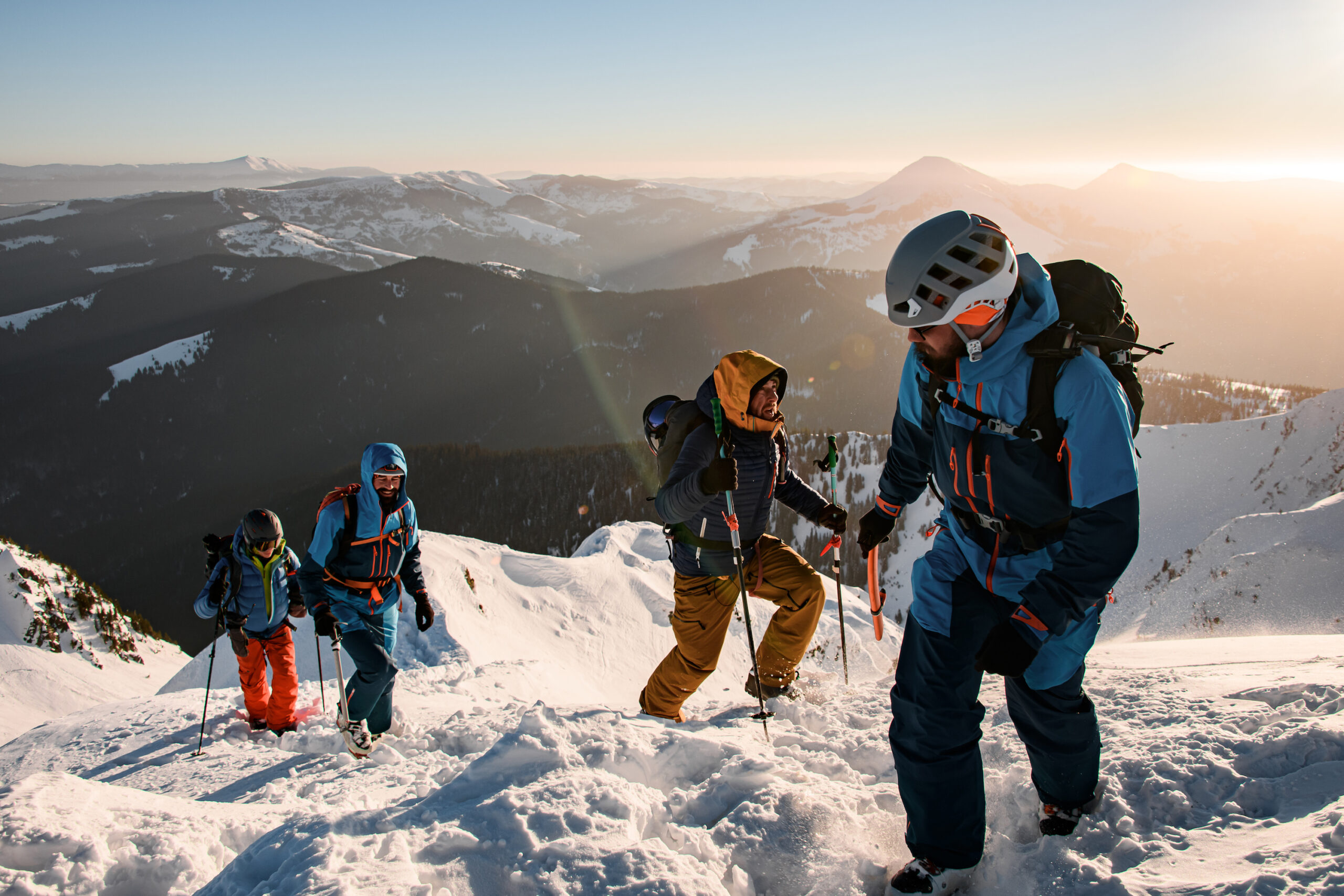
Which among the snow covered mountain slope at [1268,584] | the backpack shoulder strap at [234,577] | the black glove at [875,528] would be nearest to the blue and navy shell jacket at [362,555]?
the backpack shoulder strap at [234,577]

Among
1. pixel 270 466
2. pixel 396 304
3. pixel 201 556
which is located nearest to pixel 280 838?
pixel 201 556

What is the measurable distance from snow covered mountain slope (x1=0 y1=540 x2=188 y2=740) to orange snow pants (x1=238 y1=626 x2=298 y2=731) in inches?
269

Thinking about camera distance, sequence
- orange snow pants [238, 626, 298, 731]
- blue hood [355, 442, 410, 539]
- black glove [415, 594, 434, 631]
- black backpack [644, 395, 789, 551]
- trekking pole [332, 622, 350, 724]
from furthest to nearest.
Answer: orange snow pants [238, 626, 298, 731]
black glove [415, 594, 434, 631]
blue hood [355, 442, 410, 539]
trekking pole [332, 622, 350, 724]
black backpack [644, 395, 789, 551]

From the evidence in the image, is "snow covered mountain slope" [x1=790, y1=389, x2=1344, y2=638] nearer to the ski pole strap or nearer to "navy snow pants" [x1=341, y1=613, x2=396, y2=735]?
the ski pole strap

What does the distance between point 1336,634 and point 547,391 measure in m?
149

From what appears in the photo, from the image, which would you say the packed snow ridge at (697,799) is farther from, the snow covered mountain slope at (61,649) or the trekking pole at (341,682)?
the snow covered mountain slope at (61,649)

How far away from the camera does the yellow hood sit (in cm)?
448

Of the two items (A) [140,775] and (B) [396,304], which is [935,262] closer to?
(A) [140,775]

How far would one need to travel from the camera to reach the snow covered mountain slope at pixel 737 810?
2.36 meters

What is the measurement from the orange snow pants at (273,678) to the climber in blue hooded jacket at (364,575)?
145 cm

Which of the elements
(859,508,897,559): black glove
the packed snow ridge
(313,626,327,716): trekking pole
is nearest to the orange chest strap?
the packed snow ridge

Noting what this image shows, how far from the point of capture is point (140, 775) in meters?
5.96

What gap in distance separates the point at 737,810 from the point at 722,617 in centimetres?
214

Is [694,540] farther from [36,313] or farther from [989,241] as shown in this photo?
[36,313]
